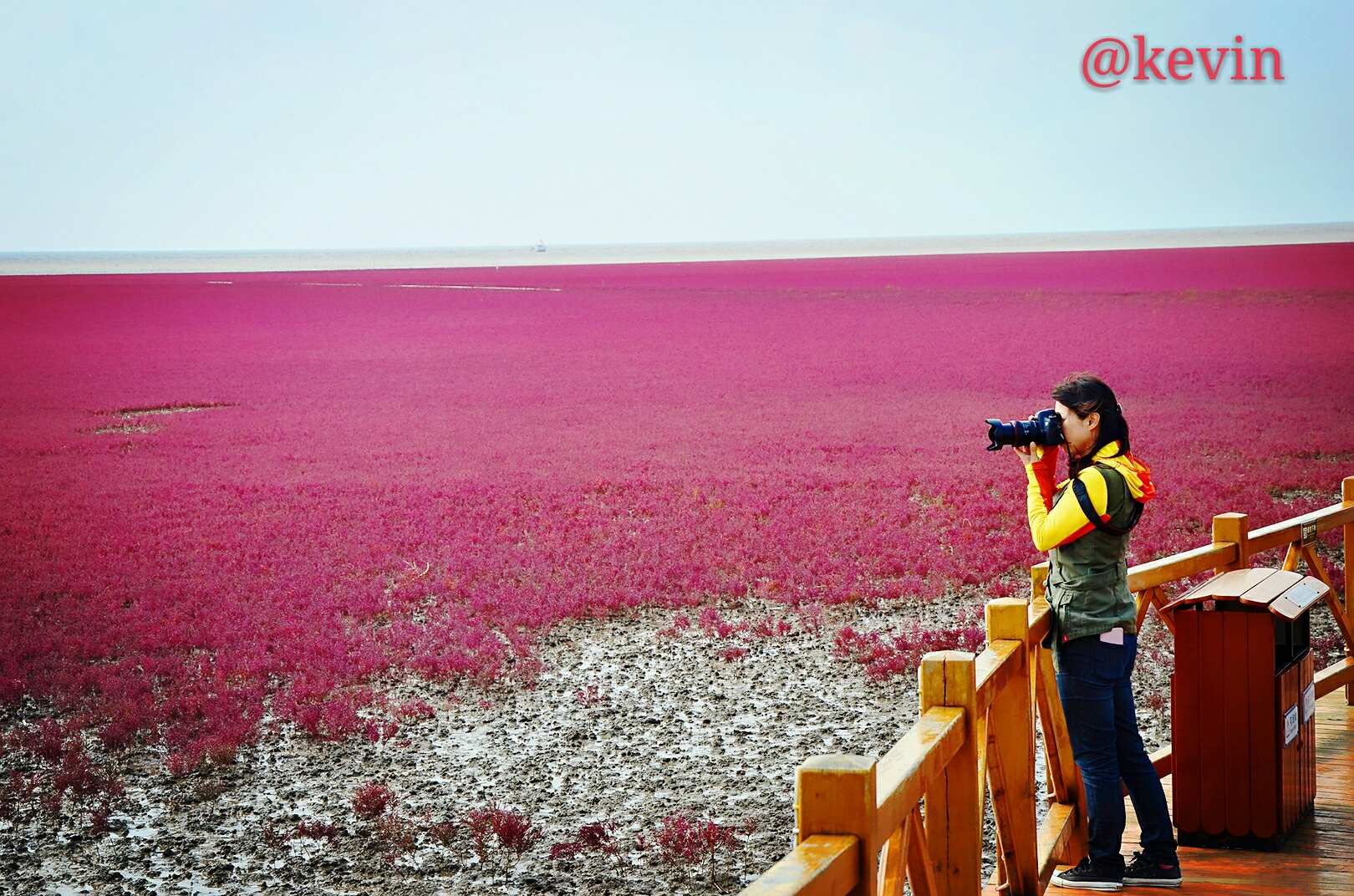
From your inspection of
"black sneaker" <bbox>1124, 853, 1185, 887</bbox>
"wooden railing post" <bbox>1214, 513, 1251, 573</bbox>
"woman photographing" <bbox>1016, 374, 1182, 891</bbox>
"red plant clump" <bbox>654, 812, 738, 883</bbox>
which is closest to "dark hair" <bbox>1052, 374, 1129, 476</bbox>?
"woman photographing" <bbox>1016, 374, 1182, 891</bbox>

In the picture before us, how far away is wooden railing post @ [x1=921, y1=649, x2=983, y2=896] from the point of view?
9.78 feet

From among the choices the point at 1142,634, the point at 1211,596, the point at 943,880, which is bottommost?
the point at 1142,634

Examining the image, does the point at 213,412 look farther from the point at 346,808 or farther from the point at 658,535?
the point at 346,808

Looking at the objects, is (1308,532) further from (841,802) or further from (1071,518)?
(841,802)

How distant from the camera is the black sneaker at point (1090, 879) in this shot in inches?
158

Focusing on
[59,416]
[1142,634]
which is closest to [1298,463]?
[1142,634]

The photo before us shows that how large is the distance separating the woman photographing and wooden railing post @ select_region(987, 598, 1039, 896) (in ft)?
0.94

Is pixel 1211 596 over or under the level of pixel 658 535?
over

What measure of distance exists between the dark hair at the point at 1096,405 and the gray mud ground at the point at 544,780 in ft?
10.6

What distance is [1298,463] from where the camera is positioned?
17.2 metres

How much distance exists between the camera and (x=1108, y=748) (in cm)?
397

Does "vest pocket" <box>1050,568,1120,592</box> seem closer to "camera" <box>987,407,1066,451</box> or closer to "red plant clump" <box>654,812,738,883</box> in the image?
"camera" <box>987,407,1066,451</box>

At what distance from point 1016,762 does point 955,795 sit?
2.27ft

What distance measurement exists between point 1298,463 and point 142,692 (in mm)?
16157
